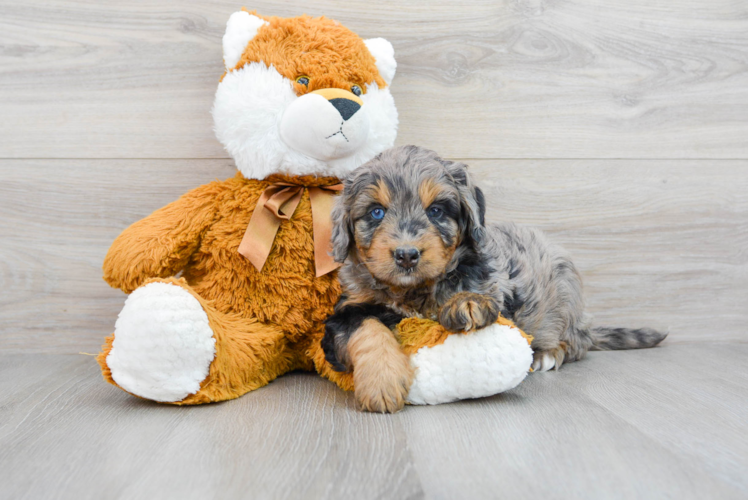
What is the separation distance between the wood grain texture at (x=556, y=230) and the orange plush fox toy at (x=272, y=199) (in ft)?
1.79

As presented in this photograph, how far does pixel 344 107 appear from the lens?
184 centimetres

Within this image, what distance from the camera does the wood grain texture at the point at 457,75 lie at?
2.39 m

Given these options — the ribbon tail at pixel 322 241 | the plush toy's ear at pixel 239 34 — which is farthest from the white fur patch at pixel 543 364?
the plush toy's ear at pixel 239 34

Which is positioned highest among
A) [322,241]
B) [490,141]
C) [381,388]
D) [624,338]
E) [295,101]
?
[295,101]

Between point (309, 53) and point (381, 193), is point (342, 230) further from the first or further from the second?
point (309, 53)

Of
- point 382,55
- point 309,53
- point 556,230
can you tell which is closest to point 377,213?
point 309,53

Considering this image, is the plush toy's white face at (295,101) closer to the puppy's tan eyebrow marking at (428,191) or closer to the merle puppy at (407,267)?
the merle puppy at (407,267)

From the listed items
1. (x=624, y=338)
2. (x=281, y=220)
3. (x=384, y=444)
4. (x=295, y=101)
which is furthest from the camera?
(x=624, y=338)

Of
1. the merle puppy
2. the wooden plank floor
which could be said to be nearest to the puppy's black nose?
the merle puppy

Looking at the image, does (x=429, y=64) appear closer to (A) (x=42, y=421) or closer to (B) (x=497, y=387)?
(B) (x=497, y=387)

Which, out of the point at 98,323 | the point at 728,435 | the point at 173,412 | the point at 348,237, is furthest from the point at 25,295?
the point at 728,435

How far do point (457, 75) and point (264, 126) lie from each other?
1.01 meters

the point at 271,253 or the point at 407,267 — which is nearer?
the point at 407,267

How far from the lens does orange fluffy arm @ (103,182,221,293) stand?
1896 mm
